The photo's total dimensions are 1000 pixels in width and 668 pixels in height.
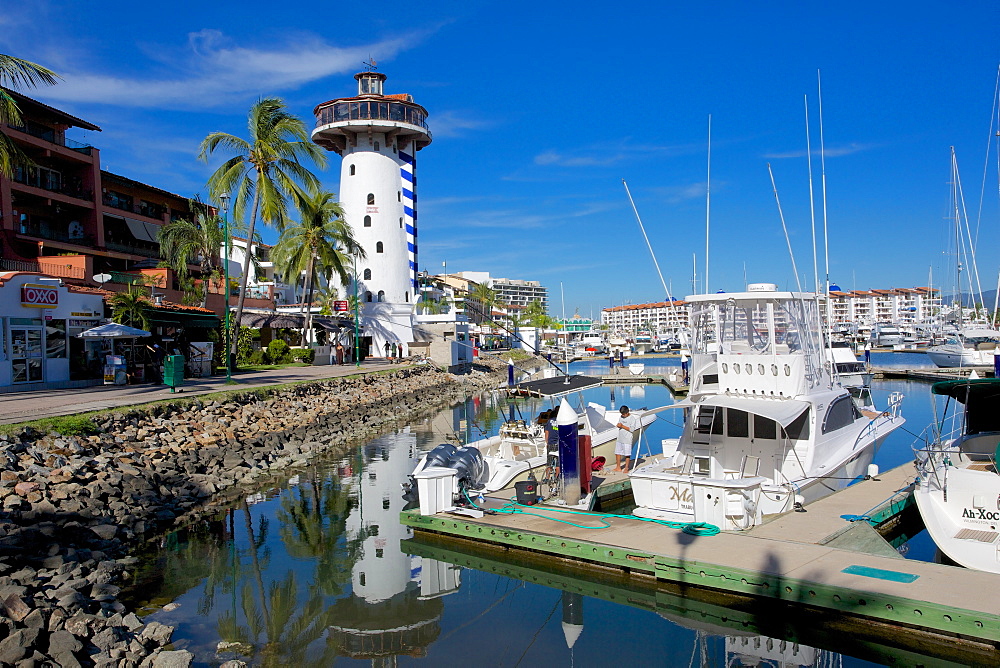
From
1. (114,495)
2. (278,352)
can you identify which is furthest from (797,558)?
(278,352)

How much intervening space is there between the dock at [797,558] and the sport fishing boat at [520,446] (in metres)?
1.41

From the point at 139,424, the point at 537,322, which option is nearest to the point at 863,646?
the point at 139,424

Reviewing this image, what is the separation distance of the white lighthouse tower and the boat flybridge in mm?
40071

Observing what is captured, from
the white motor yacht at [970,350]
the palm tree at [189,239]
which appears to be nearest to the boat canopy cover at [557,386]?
the palm tree at [189,239]

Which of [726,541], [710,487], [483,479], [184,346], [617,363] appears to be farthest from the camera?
[617,363]

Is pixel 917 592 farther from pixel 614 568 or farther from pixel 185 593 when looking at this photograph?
pixel 185 593

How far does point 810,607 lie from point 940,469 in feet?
13.3

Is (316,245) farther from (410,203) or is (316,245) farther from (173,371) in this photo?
(173,371)

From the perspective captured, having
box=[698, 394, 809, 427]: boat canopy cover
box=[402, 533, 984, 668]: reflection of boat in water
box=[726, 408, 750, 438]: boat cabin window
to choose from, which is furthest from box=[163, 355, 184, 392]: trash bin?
box=[726, 408, 750, 438]: boat cabin window

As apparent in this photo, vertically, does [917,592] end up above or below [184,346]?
below

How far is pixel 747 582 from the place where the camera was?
975 centimetres

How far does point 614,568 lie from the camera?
37.3 feet

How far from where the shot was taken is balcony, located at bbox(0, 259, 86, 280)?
35.8m

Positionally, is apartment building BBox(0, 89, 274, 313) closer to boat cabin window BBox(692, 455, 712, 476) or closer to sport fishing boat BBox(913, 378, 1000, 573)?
boat cabin window BBox(692, 455, 712, 476)
